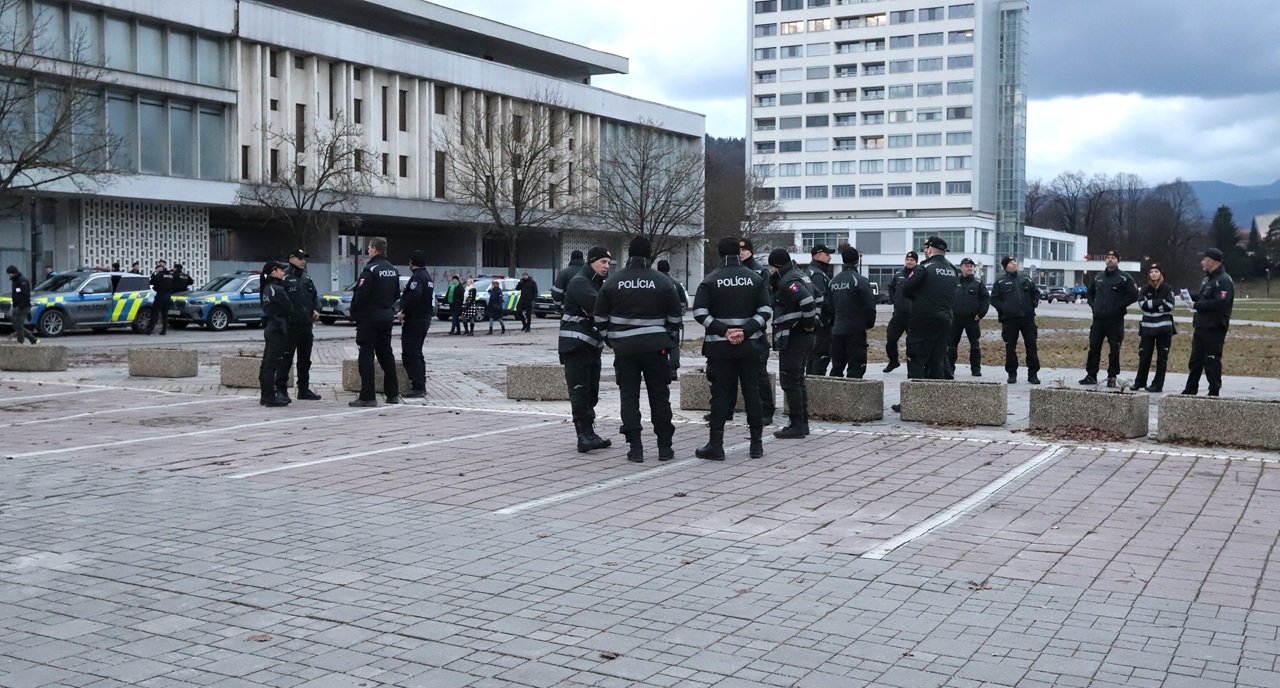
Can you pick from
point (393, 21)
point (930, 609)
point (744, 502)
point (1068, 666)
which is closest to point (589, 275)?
point (744, 502)

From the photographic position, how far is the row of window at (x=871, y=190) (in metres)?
114

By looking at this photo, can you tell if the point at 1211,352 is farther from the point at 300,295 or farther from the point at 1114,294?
the point at 300,295

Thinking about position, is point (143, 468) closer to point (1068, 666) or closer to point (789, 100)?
point (1068, 666)

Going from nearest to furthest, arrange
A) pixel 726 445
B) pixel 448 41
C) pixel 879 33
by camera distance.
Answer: pixel 726 445, pixel 448 41, pixel 879 33

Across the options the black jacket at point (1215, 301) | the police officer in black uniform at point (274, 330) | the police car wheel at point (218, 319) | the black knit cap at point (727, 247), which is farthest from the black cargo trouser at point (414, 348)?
the police car wheel at point (218, 319)

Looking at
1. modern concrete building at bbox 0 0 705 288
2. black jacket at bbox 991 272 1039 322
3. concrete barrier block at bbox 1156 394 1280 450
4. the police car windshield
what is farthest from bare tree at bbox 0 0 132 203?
concrete barrier block at bbox 1156 394 1280 450

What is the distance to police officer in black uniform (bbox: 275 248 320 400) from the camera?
48.9ft

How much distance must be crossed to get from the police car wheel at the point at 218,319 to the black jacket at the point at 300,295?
22.2 meters

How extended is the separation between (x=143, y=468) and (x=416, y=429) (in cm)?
310

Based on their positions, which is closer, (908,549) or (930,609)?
(930,609)

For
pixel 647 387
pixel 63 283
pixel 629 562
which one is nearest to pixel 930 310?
pixel 647 387

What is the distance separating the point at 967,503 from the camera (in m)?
8.52

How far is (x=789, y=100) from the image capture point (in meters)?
120

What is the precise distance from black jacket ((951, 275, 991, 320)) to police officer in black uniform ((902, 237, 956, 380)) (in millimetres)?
3979
